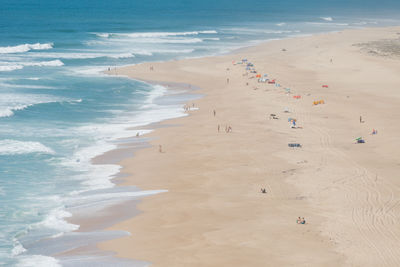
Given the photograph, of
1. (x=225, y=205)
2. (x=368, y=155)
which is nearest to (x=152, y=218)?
(x=225, y=205)

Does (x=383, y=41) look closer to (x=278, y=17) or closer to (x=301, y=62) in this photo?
(x=301, y=62)

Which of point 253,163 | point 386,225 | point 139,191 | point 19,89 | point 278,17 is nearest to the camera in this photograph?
point 386,225

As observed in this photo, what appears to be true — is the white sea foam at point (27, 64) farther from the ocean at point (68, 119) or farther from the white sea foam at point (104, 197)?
the white sea foam at point (104, 197)

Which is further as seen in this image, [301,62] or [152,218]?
[301,62]

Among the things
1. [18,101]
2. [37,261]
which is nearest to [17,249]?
[37,261]

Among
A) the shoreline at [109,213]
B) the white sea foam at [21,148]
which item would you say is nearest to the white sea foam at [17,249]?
the shoreline at [109,213]

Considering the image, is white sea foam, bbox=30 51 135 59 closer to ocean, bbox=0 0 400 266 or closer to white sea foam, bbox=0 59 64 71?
ocean, bbox=0 0 400 266
